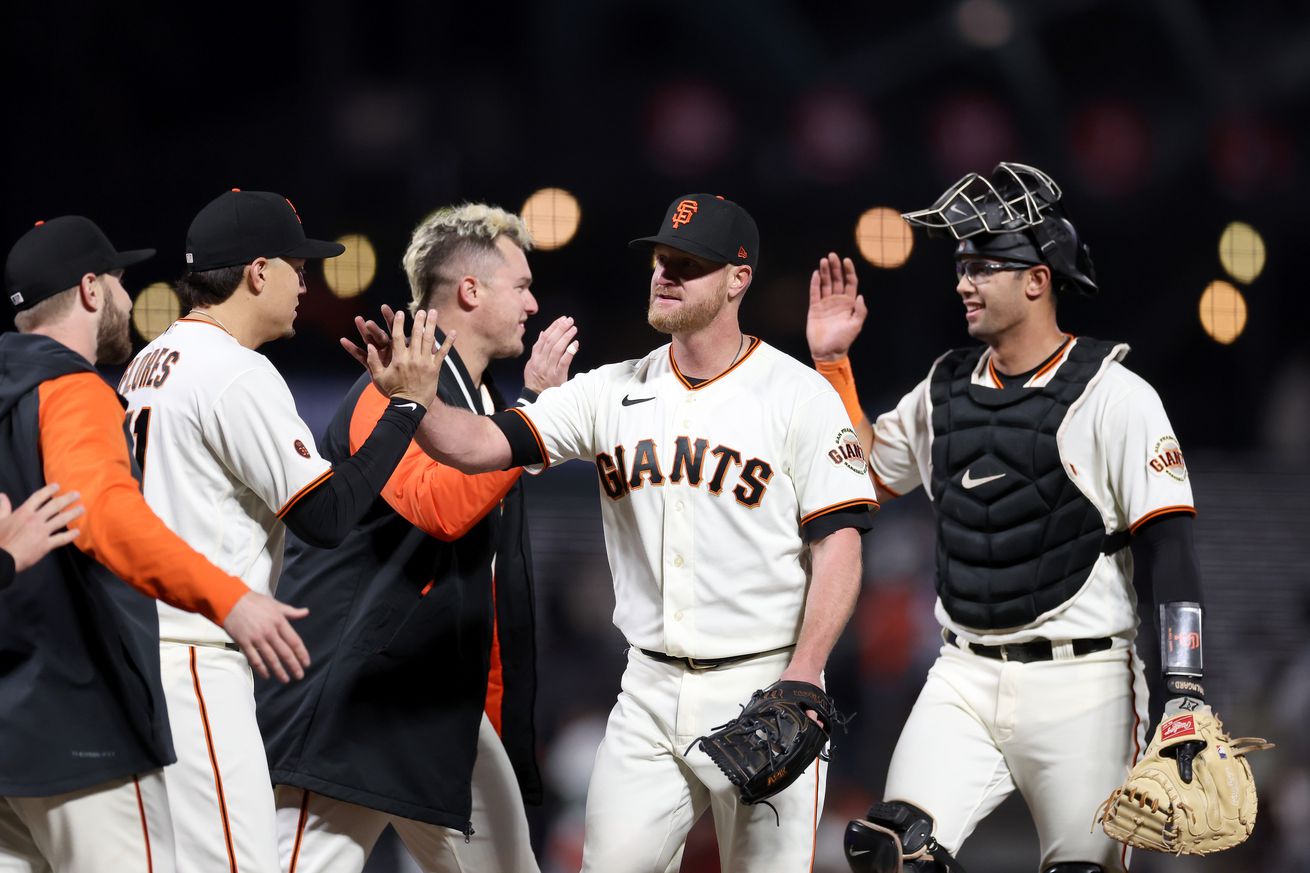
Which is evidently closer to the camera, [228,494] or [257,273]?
[228,494]

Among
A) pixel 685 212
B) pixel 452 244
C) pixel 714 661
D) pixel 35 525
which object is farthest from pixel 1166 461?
pixel 35 525

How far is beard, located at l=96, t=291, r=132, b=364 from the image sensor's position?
3.12 m

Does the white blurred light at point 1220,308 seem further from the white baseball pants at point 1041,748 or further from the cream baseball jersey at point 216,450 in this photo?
Result: the cream baseball jersey at point 216,450

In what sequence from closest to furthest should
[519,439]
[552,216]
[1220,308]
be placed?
[519,439] → [552,216] → [1220,308]

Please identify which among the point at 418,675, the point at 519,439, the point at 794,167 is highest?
the point at 794,167

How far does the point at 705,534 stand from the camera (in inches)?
140

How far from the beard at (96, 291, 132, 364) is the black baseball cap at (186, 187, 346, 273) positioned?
0.31 metres

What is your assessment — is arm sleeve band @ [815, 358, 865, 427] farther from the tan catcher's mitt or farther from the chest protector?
the tan catcher's mitt

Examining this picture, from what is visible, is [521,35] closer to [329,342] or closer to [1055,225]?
[329,342]

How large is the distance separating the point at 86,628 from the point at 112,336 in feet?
2.20

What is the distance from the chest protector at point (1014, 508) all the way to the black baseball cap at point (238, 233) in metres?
1.83

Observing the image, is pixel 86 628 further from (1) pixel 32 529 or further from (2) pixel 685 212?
(2) pixel 685 212

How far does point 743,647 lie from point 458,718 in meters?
0.79

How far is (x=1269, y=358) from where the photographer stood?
9836 millimetres
